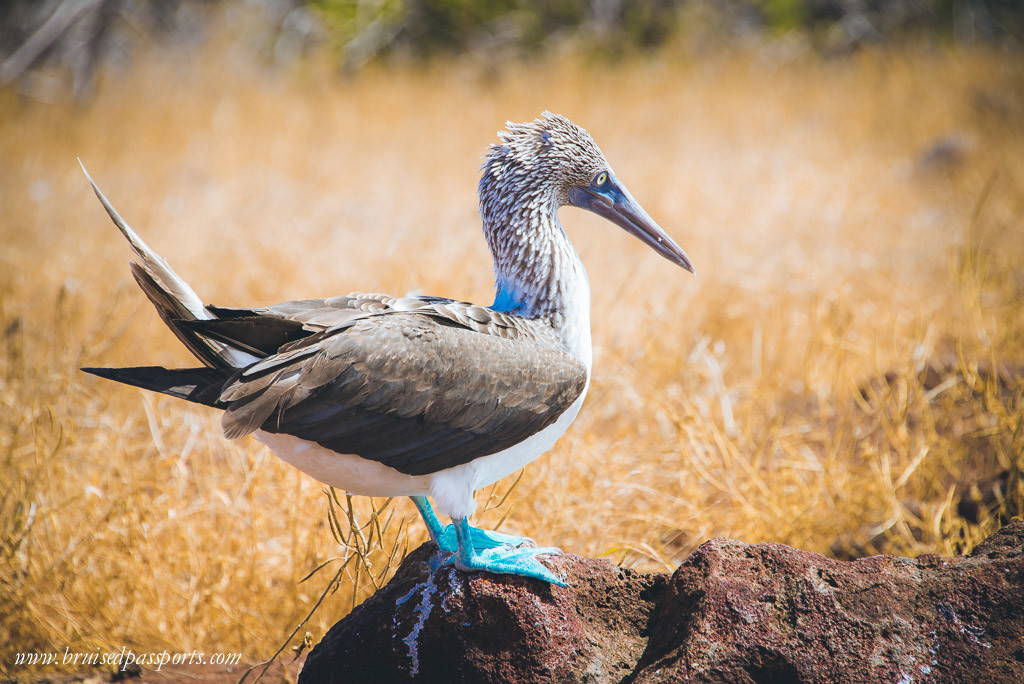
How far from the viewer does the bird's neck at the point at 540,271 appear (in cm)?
249

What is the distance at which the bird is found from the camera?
2.12 m

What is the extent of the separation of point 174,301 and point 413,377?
0.74 m

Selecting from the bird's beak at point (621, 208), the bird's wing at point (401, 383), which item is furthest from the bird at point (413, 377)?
the bird's beak at point (621, 208)

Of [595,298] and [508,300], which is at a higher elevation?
[508,300]

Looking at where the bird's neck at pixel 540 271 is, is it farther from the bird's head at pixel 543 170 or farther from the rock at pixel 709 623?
the rock at pixel 709 623

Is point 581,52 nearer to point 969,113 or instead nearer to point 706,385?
point 969,113

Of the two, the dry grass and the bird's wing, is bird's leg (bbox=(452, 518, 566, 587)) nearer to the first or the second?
the bird's wing

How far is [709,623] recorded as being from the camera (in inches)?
79.7

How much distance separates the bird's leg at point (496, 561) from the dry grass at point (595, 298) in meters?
0.44

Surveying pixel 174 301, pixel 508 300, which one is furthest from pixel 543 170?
pixel 174 301

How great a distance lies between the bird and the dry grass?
469mm

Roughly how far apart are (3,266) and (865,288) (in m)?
6.11

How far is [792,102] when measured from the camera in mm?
9539

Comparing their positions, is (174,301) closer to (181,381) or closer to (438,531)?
(181,381)
